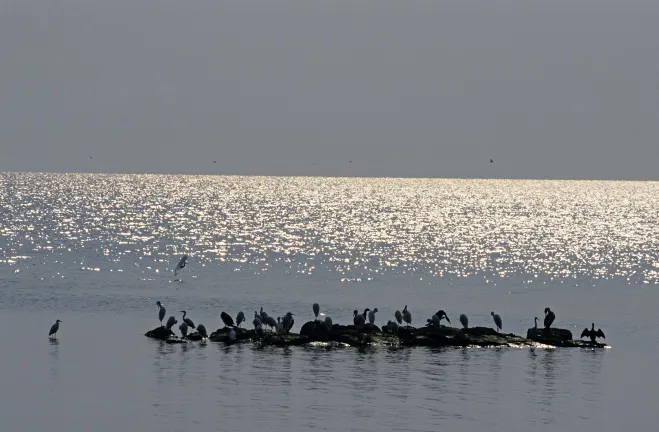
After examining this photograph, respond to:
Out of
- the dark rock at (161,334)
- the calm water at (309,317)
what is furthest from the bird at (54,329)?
the dark rock at (161,334)

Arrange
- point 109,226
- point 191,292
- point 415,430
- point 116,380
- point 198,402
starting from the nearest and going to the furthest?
point 415,430 < point 198,402 < point 116,380 < point 191,292 < point 109,226

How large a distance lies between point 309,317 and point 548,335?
12404 millimetres

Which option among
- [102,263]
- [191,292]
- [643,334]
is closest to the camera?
[643,334]

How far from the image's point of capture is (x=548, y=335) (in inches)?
1811

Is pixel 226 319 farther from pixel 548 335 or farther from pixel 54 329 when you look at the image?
pixel 548 335

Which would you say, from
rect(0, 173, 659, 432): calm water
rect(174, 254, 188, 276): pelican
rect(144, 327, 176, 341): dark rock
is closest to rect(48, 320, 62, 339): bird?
rect(0, 173, 659, 432): calm water

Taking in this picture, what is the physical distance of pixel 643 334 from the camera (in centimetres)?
5078

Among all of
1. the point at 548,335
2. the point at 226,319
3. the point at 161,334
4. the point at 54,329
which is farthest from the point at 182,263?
the point at 548,335

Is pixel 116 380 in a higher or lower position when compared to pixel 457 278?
lower

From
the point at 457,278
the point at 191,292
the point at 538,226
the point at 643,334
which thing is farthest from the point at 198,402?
the point at 538,226

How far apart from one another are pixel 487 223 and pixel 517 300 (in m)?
87.1

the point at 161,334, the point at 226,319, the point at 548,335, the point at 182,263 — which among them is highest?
the point at 182,263

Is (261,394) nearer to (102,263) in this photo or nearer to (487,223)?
(102,263)

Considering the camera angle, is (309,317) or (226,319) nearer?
(226,319)
